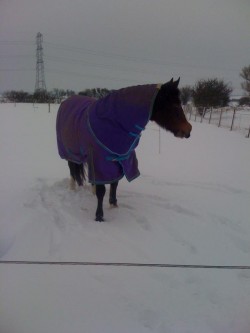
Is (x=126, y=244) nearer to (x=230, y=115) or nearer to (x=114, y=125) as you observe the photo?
(x=114, y=125)

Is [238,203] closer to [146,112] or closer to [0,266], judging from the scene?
[146,112]

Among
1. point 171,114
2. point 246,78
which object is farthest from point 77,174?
point 246,78

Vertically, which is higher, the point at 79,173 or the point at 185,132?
the point at 185,132

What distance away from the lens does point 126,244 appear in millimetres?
1371

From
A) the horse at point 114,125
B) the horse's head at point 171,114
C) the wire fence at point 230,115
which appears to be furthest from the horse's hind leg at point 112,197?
the wire fence at point 230,115

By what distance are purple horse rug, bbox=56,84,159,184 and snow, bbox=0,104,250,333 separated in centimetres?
26

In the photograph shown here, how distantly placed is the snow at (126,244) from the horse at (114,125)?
0.57 ft

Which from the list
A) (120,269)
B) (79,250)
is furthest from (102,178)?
(120,269)

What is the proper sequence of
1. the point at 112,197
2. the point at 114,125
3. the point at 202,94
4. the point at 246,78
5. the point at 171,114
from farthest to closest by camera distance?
the point at 112,197
the point at 114,125
the point at 171,114
the point at 202,94
the point at 246,78

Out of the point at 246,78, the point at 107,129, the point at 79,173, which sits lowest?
the point at 79,173

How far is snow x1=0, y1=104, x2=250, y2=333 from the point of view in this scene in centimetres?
82

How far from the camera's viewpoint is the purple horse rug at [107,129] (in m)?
1.30

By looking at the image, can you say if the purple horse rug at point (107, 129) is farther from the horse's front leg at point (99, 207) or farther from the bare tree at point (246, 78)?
the bare tree at point (246, 78)

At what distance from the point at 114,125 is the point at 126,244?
566 millimetres
